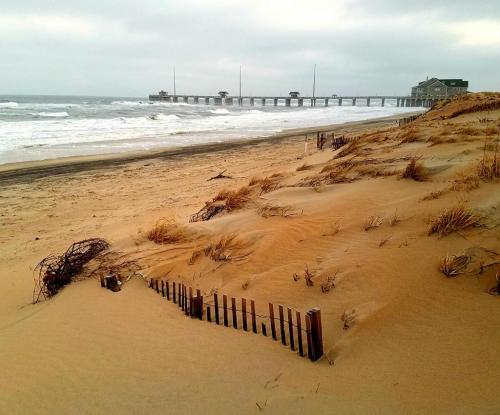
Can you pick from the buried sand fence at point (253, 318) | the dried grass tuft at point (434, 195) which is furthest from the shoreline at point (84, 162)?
the dried grass tuft at point (434, 195)

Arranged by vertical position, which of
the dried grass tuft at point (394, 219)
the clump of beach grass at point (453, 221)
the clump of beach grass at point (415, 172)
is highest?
the clump of beach grass at point (415, 172)

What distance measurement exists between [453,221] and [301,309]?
6.21 feet

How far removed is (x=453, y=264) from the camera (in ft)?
11.5

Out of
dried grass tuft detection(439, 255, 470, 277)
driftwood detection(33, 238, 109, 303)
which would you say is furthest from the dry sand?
driftwood detection(33, 238, 109, 303)

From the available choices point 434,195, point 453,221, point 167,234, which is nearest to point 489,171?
point 434,195

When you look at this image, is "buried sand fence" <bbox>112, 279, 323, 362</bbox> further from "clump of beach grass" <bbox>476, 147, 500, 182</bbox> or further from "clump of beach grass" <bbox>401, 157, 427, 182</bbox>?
"clump of beach grass" <bbox>401, 157, 427, 182</bbox>

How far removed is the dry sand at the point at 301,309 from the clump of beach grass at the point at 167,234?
0.45 feet

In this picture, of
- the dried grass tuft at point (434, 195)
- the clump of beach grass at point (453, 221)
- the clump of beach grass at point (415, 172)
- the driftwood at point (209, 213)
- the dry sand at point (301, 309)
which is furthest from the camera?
the driftwood at point (209, 213)

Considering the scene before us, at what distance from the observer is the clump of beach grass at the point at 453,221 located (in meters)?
3.98

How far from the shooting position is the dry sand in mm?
2729

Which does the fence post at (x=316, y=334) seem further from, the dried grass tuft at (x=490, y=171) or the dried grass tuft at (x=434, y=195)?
the dried grass tuft at (x=490, y=171)

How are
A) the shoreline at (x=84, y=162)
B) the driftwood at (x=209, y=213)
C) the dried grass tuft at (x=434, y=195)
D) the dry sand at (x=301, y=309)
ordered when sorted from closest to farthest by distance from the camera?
the dry sand at (x=301, y=309) → the dried grass tuft at (x=434, y=195) → the driftwood at (x=209, y=213) → the shoreline at (x=84, y=162)

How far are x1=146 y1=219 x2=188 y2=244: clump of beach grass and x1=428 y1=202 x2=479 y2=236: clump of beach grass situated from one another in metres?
3.60

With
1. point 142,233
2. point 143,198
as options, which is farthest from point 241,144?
point 142,233
